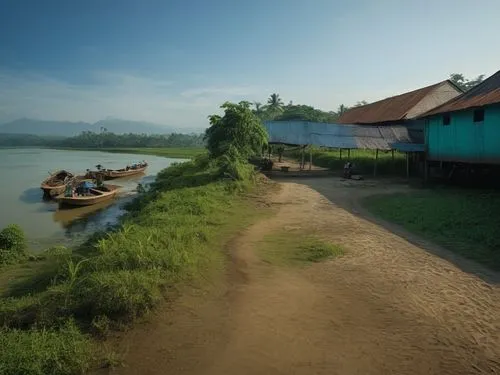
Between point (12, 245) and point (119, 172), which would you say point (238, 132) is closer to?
point (12, 245)

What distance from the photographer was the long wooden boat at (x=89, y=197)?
21172mm

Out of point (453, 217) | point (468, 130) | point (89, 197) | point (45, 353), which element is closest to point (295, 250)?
point (453, 217)

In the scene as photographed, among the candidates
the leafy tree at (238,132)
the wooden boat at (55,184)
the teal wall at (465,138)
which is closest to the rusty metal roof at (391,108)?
the teal wall at (465,138)

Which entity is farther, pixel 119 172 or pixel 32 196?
pixel 119 172

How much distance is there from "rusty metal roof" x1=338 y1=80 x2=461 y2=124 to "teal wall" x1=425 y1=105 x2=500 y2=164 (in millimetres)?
7181

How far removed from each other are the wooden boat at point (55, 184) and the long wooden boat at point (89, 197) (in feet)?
8.92

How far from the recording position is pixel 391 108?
3128cm

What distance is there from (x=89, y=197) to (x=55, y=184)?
678 centimetres

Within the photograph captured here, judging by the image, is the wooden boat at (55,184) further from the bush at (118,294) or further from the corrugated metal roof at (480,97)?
the corrugated metal roof at (480,97)

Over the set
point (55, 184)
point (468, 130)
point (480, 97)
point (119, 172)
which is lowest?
point (55, 184)

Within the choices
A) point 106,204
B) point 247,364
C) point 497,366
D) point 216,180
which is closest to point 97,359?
point 247,364

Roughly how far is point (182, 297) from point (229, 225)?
555cm

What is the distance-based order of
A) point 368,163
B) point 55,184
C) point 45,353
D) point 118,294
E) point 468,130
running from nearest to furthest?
point 45,353
point 118,294
point 468,130
point 55,184
point 368,163

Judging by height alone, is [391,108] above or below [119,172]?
above
